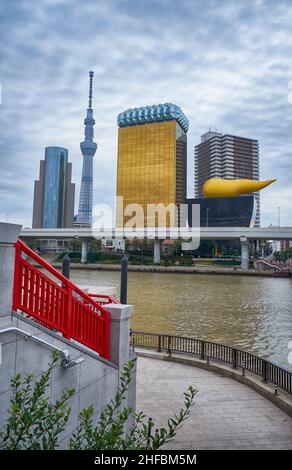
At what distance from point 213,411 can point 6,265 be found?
7526 mm

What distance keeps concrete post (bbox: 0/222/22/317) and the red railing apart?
14 centimetres

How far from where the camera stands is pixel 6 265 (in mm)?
4586

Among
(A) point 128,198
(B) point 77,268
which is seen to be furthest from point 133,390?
(A) point 128,198

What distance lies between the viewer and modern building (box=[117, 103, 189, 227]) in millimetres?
169125

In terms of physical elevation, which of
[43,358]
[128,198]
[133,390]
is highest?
[128,198]

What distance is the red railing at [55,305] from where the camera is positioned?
16.3 ft

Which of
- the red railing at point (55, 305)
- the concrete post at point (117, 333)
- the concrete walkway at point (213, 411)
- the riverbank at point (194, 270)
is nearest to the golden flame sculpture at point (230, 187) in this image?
the red railing at point (55, 305)

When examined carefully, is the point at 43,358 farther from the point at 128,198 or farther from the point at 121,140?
the point at 121,140

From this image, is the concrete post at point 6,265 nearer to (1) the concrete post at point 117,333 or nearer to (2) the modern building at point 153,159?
(1) the concrete post at point 117,333

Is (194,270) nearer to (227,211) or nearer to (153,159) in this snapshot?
(227,211)

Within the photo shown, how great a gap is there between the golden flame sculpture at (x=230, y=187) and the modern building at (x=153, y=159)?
154748mm

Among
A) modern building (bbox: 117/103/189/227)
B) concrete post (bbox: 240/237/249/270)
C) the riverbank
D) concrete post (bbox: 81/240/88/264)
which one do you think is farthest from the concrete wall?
modern building (bbox: 117/103/189/227)

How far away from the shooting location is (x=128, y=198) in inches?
6860
